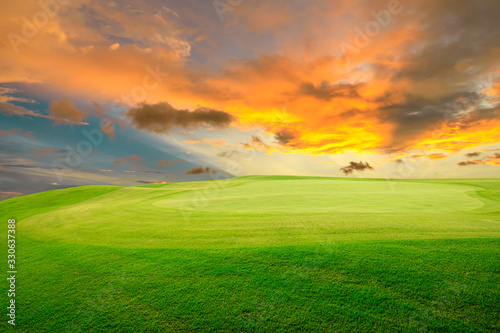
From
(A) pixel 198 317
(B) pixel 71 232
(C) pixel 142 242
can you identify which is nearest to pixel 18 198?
→ (B) pixel 71 232

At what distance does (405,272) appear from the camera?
7.49 m

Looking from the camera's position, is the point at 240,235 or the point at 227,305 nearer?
the point at 227,305

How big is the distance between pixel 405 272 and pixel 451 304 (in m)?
1.32

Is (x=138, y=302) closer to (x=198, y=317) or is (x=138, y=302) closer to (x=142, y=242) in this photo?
(x=198, y=317)

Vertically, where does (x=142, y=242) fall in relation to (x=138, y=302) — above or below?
above

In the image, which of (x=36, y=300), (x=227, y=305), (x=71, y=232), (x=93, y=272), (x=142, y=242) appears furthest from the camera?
(x=71, y=232)

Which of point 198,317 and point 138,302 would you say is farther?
point 138,302

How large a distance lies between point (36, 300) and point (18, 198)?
47.4 meters

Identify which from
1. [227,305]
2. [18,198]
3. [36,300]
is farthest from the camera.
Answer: [18,198]

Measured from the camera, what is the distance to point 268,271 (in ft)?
25.8

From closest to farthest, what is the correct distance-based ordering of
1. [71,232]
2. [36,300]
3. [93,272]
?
[36,300] < [93,272] < [71,232]

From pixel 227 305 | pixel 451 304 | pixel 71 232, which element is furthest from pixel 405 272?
pixel 71 232

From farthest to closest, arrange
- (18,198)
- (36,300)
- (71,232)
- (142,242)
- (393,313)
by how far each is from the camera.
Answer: (18,198) < (71,232) < (142,242) < (36,300) < (393,313)

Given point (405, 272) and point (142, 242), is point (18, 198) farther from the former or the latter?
point (405, 272)
